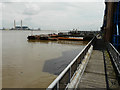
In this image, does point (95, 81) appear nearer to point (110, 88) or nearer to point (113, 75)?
point (110, 88)

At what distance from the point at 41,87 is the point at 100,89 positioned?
162 inches

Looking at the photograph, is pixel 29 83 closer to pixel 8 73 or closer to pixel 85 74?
pixel 8 73

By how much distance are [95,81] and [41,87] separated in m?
3.69

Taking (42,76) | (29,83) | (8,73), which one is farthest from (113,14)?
(8,73)

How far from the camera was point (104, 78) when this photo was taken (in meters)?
5.31

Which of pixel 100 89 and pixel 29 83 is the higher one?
pixel 100 89

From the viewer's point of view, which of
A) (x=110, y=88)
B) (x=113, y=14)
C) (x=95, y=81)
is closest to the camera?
(x=110, y=88)

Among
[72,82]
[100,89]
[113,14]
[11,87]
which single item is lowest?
[11,87]

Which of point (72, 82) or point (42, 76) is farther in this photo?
point (42, 76)

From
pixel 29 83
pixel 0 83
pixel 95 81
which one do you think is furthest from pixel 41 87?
pixel 95 81

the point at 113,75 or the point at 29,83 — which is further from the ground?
the point at 113,75

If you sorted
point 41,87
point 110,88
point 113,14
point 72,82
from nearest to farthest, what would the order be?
point 72,82
point 110,88
point 41,87
point 113,14

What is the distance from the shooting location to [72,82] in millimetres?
4113

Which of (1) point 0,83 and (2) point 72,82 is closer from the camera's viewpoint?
(2) point 72,82
